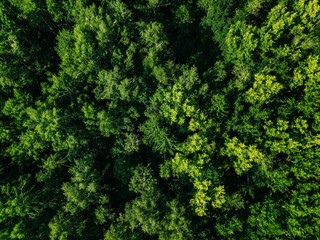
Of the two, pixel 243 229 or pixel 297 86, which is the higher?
pixel 297 86

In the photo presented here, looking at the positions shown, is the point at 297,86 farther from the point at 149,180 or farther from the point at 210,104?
the point at 149,180

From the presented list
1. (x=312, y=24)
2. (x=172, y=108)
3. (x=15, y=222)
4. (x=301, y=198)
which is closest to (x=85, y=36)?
(x=172, y=108)

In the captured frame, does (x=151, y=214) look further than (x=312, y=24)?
No

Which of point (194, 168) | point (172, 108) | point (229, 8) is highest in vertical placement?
point (229, 8)

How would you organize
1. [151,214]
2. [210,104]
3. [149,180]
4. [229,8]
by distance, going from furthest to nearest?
[229,8]
[210,104]
[149,180]
[151,214]

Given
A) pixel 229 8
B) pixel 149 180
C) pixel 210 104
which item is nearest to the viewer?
pixel 149 180

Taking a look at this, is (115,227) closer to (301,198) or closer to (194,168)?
(194,168)

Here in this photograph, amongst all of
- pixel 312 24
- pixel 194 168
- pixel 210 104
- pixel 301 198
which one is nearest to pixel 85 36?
pixel 210 104
